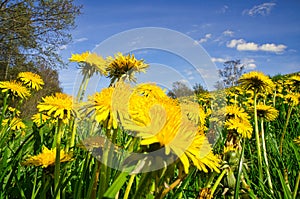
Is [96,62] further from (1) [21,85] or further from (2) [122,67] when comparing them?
(1) [21,85]

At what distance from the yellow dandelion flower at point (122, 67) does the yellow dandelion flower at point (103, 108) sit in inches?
9.8

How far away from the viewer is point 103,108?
31.4 inches

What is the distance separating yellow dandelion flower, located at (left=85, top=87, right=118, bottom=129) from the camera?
2.50 feet

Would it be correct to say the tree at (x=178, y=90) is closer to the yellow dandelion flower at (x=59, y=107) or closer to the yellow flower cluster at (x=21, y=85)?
the yellow dandelion flower at (x=59, y=107)

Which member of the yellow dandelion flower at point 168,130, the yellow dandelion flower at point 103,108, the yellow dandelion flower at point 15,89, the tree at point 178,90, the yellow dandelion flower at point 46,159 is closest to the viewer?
the yellow dandelion flower at point 168,130

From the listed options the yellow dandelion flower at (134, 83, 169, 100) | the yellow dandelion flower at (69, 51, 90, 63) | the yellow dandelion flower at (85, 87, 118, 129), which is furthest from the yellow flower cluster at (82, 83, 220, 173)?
the yellow dandelion flower at (69, 51, 90, 63)

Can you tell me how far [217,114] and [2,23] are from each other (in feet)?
37.9

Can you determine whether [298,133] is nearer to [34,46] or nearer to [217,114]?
[217,114]

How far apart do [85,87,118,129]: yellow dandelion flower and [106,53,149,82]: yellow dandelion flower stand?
0.25 m

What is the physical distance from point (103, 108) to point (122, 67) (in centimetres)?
35

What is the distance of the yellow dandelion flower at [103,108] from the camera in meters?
0.76

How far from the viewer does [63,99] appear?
1079mm

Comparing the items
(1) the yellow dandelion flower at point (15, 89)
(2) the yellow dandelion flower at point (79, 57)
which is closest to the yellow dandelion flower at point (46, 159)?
(2) the yellow dandelion flower at point (79, 57)

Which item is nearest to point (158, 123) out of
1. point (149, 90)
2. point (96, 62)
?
point (149, 90)
